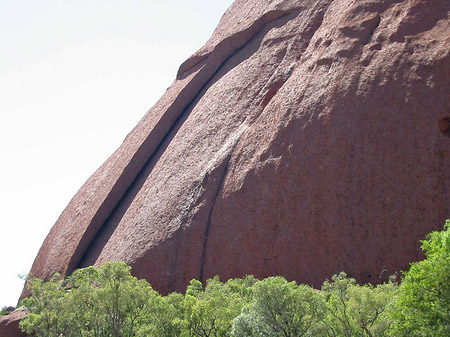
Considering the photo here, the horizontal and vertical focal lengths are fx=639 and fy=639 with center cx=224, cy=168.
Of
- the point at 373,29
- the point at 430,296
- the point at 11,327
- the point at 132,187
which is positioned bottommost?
the point at 11,327

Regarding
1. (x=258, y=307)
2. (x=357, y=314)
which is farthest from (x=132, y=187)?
(x=357, y=314)

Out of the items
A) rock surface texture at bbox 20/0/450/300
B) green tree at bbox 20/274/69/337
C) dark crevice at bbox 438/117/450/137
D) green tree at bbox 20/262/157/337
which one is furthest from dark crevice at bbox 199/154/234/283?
dark crevice at bbox 438/117/450/137

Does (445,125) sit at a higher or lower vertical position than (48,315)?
higher

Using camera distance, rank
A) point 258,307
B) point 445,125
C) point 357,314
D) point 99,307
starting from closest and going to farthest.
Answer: point 357,314 < point 258,307 < point 99,307 < point 445,125

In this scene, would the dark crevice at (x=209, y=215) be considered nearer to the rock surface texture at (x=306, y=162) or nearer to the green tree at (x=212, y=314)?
the rock surface texture at (x=306, y=162)

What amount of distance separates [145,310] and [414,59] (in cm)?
1313

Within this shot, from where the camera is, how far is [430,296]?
525 inches

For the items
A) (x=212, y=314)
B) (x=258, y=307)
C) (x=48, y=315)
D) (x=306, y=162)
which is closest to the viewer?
(x=258, y=307)

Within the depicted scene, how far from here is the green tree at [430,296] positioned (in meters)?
13.1

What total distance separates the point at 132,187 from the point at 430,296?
23900 millimetres

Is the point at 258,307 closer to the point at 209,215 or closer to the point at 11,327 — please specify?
the point at 209,215

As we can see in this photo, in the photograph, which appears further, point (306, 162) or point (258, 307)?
point (306, 162)

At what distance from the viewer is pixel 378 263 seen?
21.8m

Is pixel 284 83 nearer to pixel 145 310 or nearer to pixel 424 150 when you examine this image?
pixel 424 150
